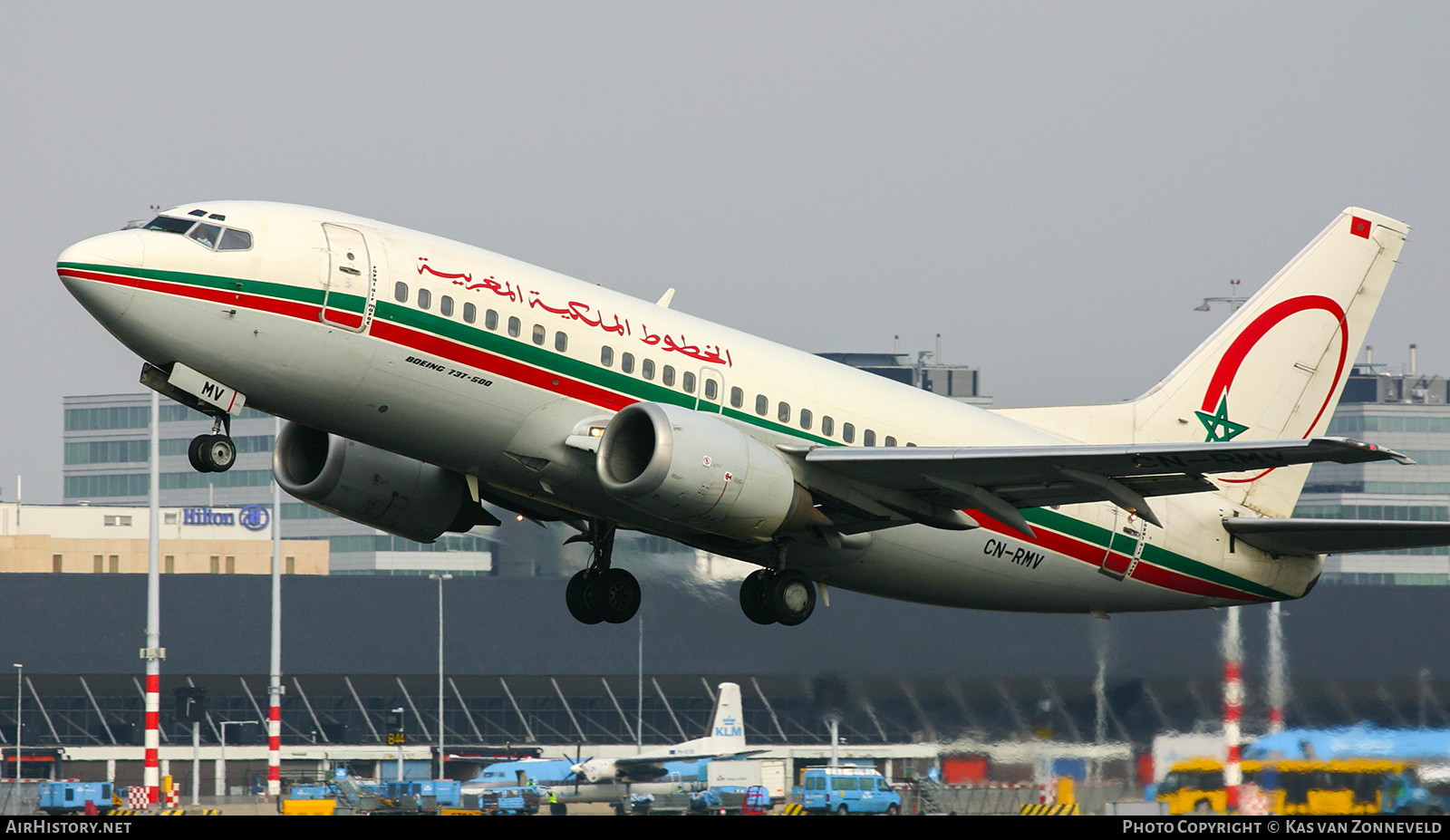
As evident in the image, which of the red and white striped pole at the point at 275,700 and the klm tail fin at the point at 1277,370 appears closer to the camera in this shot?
the klm tail fin at the point at 1277,370

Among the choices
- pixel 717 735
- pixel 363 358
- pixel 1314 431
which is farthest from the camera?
pixel 717 735

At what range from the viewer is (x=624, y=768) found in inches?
2393

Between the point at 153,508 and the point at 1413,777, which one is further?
the point at 153,508

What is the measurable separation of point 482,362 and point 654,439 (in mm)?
2771

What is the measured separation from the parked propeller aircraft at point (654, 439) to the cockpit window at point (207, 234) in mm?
37

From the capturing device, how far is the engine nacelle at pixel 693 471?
24.0 m

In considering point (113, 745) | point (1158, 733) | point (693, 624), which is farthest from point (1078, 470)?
point (113, 745)

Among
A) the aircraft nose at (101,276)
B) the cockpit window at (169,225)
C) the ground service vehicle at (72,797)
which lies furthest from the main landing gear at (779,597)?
the ground service vehicle at (72,797)

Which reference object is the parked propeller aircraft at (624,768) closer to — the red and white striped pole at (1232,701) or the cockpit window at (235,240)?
the red and white striped pole at (1232,701)

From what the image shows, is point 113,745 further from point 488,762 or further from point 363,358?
point 363,358

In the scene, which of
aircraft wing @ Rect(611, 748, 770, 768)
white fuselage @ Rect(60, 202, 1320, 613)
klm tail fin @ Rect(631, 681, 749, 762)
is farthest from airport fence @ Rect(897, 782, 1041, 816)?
aircraft wing @ Rect(611, 748, 770, 768)

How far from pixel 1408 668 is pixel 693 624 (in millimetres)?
23928
